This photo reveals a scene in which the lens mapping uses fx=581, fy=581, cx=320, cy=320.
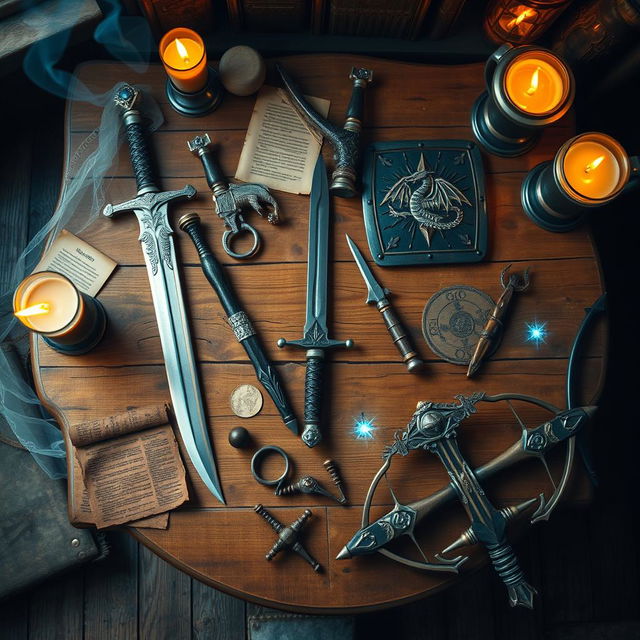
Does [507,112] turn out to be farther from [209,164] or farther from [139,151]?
[139,151]

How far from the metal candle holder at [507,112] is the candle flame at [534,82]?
36mm

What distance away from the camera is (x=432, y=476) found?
4.63 ft

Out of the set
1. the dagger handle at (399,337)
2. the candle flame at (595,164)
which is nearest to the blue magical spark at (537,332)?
the dagger handle at (399,337)

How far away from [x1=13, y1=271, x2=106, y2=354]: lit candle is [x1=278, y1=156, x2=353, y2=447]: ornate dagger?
479mm

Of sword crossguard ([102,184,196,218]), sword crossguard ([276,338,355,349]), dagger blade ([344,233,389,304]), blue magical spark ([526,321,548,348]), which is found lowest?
sword crossguard ([276,338,355,349])

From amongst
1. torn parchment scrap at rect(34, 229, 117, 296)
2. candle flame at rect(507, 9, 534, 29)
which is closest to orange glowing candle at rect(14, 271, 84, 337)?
torn parchment scrap at rect(34, 229, 117, 296)

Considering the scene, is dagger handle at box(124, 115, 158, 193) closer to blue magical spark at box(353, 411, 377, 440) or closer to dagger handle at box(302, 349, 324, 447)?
dagger handle at box(302, 349, 324, 447)

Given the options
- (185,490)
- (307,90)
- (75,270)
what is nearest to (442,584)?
(185,490)

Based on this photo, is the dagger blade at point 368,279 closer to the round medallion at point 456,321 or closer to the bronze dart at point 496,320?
the round medallion at point 456,321

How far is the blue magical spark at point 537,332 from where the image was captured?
1.49 metres

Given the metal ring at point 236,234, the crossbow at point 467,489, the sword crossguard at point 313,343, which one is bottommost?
the crossbow at point 467,489

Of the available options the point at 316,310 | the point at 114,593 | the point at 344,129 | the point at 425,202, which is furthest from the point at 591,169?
the point at 114,593

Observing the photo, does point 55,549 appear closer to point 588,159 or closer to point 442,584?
point 442,584

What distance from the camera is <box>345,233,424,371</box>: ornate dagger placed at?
4.72ft
